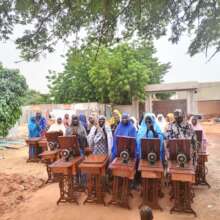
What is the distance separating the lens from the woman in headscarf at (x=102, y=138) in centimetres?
645

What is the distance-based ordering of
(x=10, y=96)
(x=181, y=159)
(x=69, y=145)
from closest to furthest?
(x=181, y=159), (x=69, y=145), (x=10, y=96)

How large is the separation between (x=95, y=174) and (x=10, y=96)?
9996 mm

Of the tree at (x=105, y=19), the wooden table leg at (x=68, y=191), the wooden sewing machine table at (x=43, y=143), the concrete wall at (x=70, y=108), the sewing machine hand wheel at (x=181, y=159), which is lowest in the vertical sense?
the wooden table leg at (x=68, y=191)

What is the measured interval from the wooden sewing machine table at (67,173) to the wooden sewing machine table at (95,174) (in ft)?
0.76

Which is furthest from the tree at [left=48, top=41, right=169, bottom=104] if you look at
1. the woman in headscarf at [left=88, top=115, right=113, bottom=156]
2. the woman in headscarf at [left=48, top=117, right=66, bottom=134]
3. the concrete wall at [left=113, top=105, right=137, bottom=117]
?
the woman in headscarf at [left=88, top=115, right=113, bottom=156]

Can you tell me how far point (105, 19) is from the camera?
165 inches

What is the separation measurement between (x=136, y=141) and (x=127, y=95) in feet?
61.5

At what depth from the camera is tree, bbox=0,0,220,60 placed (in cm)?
408

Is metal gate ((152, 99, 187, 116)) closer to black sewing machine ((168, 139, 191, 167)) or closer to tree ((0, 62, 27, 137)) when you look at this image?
tree ((0, 62, 27, 137))

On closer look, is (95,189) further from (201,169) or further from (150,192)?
(201,169)

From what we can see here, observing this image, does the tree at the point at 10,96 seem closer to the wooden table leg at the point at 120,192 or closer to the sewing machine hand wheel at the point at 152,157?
the wooden table leg at the point at 120,192

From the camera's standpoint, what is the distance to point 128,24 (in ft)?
15.7

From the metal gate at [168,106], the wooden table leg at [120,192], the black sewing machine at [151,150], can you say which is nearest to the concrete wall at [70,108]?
the metal gate at [168,106]

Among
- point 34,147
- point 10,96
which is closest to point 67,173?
point 34,147
